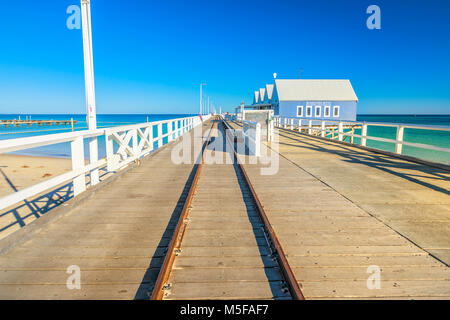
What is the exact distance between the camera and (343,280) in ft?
9.78

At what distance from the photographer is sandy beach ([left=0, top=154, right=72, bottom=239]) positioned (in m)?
8.21

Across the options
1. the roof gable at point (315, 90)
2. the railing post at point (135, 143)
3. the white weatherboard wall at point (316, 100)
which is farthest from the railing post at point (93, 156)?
the roof gable at point (315, 90)

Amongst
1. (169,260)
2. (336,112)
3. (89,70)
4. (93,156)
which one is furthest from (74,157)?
(336,112)

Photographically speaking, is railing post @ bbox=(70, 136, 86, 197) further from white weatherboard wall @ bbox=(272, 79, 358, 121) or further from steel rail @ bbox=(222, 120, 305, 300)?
white weatherboard wall @ bbox=(272, 79, 358, 121)

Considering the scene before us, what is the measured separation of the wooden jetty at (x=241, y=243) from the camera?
2.88 m

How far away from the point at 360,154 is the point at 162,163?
7696mm

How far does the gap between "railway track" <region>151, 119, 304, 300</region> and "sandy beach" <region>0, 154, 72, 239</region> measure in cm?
568

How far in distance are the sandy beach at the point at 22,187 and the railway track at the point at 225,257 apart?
18.6 ft

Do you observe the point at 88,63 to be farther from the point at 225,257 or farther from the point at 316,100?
the point at 316,100

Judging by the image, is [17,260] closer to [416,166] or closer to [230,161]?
[230,161]

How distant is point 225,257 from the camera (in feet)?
11.5
